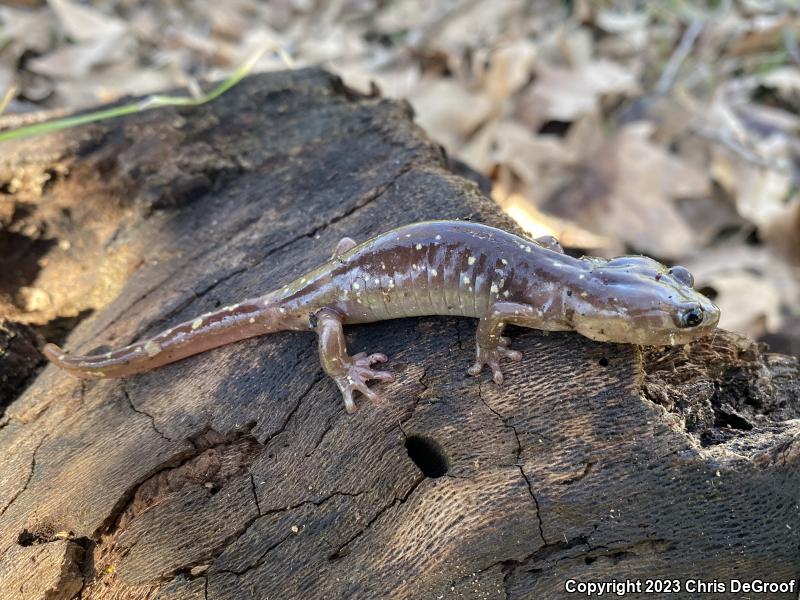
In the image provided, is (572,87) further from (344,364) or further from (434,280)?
(344,364)

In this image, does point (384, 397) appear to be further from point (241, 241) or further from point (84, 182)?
point (84, 182)

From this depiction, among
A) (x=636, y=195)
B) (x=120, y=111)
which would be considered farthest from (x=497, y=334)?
(x=636, y=195)

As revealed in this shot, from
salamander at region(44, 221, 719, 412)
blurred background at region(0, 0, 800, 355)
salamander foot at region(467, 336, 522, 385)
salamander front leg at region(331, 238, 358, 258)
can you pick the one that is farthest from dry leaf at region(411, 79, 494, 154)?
salamander foot at region(467, 336, 522, 385)

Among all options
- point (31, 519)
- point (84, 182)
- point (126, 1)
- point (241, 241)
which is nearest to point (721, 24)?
point (241, 241)

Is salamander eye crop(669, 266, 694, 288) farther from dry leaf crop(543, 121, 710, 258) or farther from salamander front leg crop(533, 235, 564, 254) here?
dry leaf crop(543, 121, 710, 258)

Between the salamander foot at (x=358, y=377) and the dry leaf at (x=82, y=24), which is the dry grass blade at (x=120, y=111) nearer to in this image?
the salamander foot at (x=358, y=377)

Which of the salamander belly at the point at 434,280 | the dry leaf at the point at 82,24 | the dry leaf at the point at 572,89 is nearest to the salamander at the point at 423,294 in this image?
the salamander belly at the point at 434,280

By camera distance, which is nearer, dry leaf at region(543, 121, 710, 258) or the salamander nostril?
the salamander nostril
